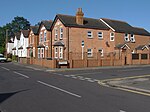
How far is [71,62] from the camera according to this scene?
29.8 metres

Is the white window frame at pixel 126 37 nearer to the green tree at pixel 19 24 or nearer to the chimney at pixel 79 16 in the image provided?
the chimney at pixel 79 16

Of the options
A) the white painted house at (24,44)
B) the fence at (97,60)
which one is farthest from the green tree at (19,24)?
the fence at (97,60)

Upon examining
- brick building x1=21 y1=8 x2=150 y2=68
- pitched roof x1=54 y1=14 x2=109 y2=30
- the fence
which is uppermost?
pitched roof x1=54 y1=14 x2=109 y2=30

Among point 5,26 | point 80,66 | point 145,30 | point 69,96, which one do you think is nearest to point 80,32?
point 80,66

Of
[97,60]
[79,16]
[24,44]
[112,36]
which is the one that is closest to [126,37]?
[112,36]

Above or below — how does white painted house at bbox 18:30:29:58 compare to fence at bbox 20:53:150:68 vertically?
above

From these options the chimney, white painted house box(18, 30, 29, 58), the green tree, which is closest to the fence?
the chimney

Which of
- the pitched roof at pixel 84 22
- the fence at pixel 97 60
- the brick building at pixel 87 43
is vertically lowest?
the fence at pixel 97 60

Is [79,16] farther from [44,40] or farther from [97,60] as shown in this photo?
[44,40]

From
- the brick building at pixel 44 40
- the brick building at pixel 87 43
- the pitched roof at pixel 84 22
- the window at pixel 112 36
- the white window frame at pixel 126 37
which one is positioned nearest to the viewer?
the brick building at pixel 87 43

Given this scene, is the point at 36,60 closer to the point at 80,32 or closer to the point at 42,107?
the point at 80,32

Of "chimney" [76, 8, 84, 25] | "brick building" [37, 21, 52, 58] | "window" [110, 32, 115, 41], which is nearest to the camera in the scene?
"chimney" [76, 8, 84, 25]

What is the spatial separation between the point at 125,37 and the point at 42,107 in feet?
115

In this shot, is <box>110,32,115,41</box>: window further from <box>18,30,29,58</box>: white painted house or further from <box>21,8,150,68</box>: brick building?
<box>18,30,29,58</box>: white painted house
